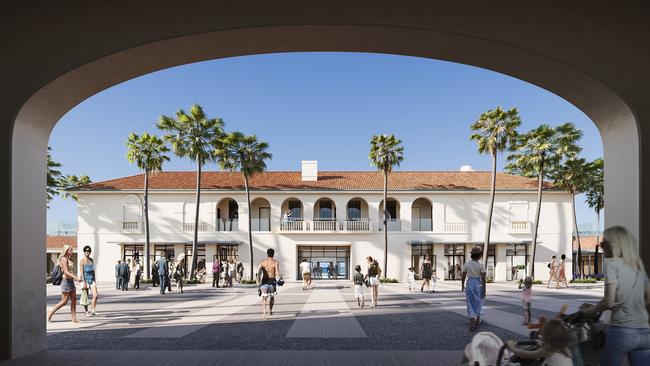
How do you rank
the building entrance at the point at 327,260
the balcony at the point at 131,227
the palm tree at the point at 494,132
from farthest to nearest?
the building entrance at the point at 327,260
the balcony at the point at 131,227
the palm tree at the point at 494,132

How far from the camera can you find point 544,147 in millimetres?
30500

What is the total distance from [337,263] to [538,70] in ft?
102

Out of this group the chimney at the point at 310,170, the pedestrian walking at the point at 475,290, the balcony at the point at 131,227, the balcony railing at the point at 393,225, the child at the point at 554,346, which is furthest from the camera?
the chimney at the point at 310,170

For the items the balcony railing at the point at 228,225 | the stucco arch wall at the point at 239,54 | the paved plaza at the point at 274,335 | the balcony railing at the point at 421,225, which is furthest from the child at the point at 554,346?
the balcony railing at the point at 228,225

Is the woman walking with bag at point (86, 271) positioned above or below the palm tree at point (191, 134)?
below

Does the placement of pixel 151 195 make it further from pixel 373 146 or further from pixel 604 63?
pixel 604 63

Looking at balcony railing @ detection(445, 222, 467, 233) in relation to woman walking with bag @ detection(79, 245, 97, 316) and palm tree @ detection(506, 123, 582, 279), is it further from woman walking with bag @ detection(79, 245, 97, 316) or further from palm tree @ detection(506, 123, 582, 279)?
woman walking with bag @ detection(79, 245, 97, 316)

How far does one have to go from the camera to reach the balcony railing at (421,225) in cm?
3562

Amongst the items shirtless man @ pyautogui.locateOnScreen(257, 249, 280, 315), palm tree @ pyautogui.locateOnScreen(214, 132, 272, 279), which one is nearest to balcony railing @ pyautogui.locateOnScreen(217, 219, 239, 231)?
palm tree @ pyautogui.locateOnScreen(214, 132, 272, 279)

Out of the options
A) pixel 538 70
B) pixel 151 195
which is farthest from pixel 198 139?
pixel 538 70

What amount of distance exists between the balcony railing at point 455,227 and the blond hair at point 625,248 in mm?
32150

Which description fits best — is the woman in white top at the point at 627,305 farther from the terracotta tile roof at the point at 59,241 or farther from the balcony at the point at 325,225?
the terracotta tile roof at the point at 59,241

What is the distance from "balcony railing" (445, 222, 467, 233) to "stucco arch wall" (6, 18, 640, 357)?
28802mm

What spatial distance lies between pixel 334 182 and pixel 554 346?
33.7 metres
